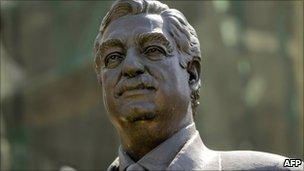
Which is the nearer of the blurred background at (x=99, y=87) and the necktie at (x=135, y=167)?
the necktie at (x=135, y=167)

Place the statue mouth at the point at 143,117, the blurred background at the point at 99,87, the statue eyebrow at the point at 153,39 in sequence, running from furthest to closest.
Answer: the blurred background at the point at 99,87
the statue eyebrow at the point at 153,39
the statue mouth at the point at 143,117

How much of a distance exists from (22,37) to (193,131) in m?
6.27

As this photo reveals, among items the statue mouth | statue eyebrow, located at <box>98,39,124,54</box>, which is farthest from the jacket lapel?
statue eyebrow, located at <box>98,39,124,54</box>

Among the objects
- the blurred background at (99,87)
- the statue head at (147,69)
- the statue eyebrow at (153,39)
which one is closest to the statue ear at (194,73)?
the statue head at (147,69)

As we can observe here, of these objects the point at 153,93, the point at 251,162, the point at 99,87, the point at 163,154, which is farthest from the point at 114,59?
the point at 99,87

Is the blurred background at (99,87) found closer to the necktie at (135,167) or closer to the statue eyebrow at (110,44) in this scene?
the statue eyebrow at (110,44)

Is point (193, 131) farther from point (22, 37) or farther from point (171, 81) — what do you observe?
point (22, 37)

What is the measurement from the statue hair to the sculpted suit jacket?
0.55ft

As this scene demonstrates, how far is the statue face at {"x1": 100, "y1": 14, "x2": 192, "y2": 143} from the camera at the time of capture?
4.16 m

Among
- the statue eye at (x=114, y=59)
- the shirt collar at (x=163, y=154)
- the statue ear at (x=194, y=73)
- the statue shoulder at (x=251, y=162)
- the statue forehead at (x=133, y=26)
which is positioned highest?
the statue forehead at (x=133, y=26)

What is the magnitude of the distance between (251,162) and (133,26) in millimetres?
573

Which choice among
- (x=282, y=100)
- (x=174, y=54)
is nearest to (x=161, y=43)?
(x=174, y=54)

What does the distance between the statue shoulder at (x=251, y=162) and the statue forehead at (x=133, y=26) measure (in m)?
0.47

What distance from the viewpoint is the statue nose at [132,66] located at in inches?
165
